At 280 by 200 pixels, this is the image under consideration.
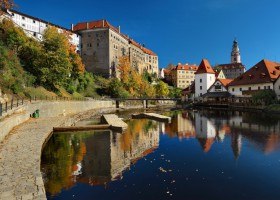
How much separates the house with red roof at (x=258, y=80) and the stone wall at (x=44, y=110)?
3231 centimetres

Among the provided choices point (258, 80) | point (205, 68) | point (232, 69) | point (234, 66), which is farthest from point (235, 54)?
point (258, 80)

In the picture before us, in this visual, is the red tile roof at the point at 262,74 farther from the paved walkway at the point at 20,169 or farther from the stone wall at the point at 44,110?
the paved walkway at the point at 20,169

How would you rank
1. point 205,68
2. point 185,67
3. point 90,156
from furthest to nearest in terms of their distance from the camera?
1. point 185,67
2. point 205,68
3. point 90,156

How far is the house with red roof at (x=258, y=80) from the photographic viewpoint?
49106mm

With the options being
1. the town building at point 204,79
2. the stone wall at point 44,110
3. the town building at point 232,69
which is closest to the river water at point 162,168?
the stone wall at point 44,110

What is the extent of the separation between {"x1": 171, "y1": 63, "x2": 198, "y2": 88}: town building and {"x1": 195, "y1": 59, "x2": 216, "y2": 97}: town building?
1694 inches

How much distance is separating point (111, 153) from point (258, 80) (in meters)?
46.5

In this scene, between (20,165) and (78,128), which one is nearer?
(20,165)

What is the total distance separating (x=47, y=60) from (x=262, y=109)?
38.5m

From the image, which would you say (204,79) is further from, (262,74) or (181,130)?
(181,130)

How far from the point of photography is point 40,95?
35938mm

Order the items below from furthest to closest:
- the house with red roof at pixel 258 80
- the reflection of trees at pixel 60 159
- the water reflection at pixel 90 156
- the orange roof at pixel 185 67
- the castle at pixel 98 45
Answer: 1. the orange roof at pixel 185 67
2. the castle at pixel 98 45
3. the house with red roof at pixel 258 80
4. the water reflection at pixel 90 156
5. the reflection of trees at pixel 60 159

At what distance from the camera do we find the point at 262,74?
5197 centimetres

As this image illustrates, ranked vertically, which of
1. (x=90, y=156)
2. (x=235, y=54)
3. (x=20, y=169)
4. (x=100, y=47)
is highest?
(x=235, y=54)
